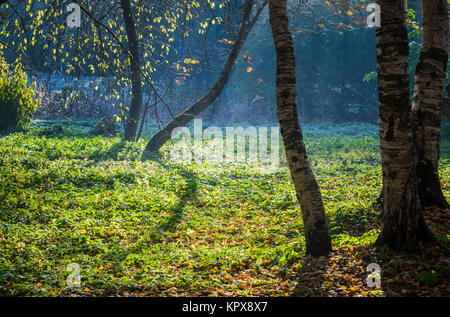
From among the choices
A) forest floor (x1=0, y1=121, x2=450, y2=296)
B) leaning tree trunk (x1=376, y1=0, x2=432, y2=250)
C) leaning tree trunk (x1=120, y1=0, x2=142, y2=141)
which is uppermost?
leaning tree trunk (x1=120, y1=0, x2=142, y2=141)

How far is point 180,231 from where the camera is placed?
7.16 metres

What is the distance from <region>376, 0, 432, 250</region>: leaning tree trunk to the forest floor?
62 cm

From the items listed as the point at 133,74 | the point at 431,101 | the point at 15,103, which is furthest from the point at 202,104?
the point at 431,101

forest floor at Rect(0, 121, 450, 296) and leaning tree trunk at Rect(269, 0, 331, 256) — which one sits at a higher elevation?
leaning tree trunk at Rect(269, 0, 331, 256)

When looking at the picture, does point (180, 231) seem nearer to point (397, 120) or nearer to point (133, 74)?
point (397, 120)

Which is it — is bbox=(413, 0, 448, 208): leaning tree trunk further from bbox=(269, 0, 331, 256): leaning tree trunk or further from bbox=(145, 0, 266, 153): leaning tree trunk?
bbox=(145, 0, 266, 153): leaning tree trunk

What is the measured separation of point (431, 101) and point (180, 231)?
16.3 feet

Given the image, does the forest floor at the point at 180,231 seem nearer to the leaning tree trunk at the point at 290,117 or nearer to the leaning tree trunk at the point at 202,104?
the leaning tree trunk at the point at 290,117

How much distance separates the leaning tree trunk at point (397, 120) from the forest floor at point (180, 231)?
62cm

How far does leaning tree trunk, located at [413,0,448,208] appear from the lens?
613 centimetres

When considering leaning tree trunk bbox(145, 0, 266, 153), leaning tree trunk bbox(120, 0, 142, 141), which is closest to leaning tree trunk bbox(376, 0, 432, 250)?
leaning tree trunk bbox(145, 0, 266, 153)

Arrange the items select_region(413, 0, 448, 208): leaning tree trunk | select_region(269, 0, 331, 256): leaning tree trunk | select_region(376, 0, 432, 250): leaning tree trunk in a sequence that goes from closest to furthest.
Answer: select_region(376, 0, 432, 250): leaning tree trunk < select_region(269, 0, 331, 256): leaning tree trunk < select_region(413, 0, 448, 208): leaning tree trunk
